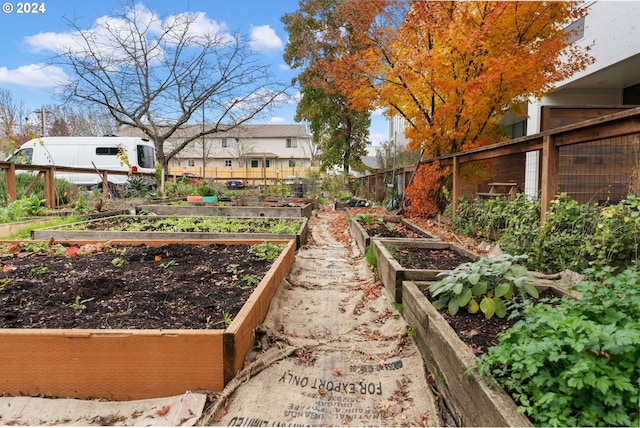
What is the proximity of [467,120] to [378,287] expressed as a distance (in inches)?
219

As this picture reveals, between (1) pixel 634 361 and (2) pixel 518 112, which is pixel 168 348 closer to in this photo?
(1) pixel 634 361

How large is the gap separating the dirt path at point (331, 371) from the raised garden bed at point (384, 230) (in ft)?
6.28

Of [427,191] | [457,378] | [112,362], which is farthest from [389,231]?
[112,362]

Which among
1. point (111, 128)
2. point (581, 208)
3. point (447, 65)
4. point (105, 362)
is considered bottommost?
point (105, 362)

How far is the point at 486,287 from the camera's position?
2193 mm

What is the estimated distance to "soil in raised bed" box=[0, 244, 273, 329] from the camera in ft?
6.91

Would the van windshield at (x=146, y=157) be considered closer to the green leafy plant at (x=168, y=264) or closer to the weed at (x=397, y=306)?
the green leafy plant at (x=168, y=264)

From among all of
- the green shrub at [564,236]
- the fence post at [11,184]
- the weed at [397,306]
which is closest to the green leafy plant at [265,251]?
the weed at [397,306]

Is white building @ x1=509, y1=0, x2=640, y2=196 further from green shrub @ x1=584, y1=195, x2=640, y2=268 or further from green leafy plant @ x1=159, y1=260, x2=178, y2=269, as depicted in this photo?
green leafy plant @ x1=159, y1=260, x2=178, y2=269

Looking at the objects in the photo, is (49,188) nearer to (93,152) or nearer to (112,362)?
(93,152)

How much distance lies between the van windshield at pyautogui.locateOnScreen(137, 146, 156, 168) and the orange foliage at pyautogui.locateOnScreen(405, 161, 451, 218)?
41.2 feet

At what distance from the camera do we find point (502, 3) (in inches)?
252

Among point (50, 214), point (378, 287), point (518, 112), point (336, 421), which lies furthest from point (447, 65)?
point (50, 214)

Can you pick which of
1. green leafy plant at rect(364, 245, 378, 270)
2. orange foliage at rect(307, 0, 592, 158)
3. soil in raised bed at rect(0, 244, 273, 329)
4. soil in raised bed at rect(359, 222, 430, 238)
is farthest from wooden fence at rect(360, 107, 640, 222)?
soil in raised bed at rect(0, 244, 273, 329)
